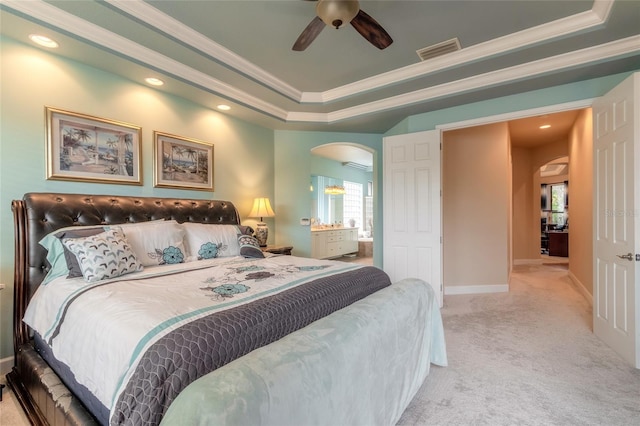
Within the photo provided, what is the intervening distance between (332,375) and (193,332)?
567mm

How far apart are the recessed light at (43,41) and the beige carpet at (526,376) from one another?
378 cm

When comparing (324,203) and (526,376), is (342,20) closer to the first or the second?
(526,376)

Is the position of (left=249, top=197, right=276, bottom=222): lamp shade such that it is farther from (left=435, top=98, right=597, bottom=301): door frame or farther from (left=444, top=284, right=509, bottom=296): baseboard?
(left=444, top=284, right=509, bottom=296): baseboard

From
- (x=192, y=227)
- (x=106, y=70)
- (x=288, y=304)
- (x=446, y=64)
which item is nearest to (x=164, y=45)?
(x=106, y=70)

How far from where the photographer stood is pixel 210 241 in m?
2.78

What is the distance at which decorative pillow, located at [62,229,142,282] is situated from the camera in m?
1.83

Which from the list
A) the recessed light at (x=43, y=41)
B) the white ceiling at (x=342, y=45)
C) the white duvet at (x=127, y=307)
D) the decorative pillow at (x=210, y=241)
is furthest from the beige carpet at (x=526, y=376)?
the recessed light at (x=43, y=41)

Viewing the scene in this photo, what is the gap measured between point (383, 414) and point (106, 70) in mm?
3622

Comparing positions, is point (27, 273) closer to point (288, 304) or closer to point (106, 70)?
point (106, 70)

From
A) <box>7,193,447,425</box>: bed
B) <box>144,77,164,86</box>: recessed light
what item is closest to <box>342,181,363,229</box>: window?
<box>144,77,164,86</box>: recessed light

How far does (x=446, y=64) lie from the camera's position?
296 cm

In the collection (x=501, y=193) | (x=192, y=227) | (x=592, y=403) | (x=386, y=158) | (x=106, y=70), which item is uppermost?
(x=106, y=70)

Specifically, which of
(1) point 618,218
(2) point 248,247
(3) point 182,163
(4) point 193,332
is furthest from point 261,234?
(1) point 618,218

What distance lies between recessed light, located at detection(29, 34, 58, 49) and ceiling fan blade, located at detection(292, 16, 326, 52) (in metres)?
1.98
